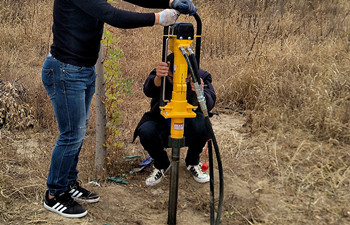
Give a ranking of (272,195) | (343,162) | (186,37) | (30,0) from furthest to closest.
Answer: (30,0) < (343,162) < (272,195) < (186,37)

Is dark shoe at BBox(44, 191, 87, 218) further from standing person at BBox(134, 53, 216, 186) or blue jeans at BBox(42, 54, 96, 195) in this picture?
standing person at BBox(134, 53, 216, 186)

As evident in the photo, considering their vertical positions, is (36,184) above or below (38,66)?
below

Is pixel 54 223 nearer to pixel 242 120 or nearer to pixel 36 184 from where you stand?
pixel 36 184

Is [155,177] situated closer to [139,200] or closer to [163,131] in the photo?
[139,200]

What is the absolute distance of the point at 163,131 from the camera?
2.85 m

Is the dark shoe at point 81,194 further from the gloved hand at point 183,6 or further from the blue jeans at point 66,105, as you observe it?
the gloved hand at point 183,6

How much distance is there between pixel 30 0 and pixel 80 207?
Result: 5632mm

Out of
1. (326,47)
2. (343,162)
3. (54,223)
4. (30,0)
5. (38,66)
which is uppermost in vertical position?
(30,0)

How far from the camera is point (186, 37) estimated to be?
7.00 feet

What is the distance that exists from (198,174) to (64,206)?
1099 mm

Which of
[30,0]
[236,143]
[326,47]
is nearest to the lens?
[236,143]

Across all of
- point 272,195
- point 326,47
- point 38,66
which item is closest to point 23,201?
point 272,195

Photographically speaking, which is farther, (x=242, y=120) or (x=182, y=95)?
(x=242, y=120)

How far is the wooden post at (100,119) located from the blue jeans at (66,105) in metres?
0.39
